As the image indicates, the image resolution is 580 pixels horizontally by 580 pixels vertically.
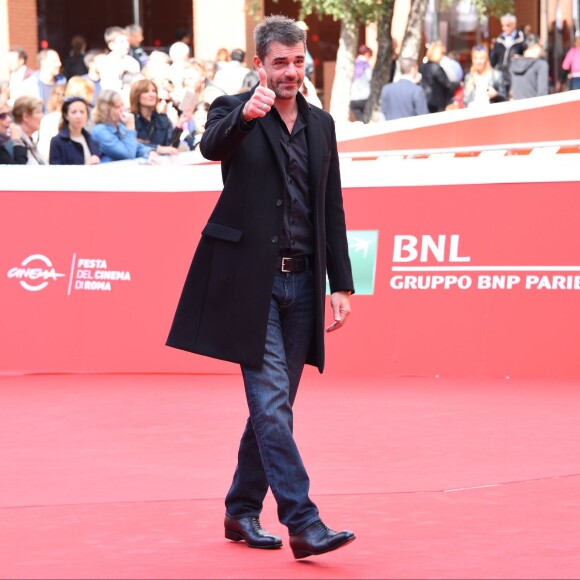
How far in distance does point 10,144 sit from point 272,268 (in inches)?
270

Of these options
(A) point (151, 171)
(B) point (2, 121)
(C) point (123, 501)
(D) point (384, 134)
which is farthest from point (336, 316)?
(D) point (384, 134)

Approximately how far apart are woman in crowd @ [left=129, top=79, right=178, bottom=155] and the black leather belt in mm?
7841

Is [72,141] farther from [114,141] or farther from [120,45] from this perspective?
[120,45]

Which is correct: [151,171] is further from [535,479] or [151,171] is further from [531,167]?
[535,479]

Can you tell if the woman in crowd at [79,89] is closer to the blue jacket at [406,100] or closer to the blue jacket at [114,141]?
the blue jacket at [114,141]

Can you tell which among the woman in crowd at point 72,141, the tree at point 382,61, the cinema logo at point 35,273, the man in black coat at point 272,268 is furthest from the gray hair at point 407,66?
the man in black coat at point 272,268

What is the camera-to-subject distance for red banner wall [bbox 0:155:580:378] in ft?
34.0

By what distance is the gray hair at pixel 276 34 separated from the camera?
17.5ft

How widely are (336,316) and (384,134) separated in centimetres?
1163

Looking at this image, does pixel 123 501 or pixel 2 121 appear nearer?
pixel 123 501

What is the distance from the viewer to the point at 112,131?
487 inches

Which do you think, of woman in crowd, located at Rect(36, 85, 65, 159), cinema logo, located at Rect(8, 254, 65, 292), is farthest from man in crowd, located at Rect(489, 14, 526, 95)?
cinema logo, located at Rect(8, 254, 65, 292)

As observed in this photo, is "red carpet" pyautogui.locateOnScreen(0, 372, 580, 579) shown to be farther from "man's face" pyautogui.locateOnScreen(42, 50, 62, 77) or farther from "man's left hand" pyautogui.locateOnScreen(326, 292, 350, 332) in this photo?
"man's face" pyautogui.locateOnScreen(42, 50, 62, 77)

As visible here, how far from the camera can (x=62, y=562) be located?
17.9ft
